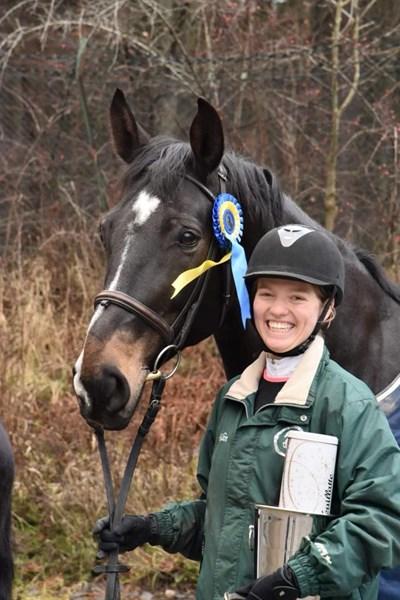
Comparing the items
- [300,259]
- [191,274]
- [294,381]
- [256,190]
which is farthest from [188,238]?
[294,381]

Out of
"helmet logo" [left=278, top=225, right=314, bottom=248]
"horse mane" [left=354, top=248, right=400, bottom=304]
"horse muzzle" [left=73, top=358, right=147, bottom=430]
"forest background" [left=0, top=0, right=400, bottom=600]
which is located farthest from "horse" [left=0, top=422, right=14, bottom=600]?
"forest background" [left=0, top=0, right=400, bottom=600]

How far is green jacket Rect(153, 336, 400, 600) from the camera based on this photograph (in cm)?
234

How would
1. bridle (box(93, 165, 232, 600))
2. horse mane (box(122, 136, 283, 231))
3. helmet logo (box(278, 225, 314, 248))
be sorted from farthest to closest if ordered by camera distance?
horse mane (box(122, 136, 283, 231)) → bridle (box(93, 165, 232, 600)) → helmet logo (box(278, 225, 314, 248))

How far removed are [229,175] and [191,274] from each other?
1.40 feet

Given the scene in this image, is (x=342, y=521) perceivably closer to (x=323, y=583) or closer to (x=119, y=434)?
(x=323, y=583)

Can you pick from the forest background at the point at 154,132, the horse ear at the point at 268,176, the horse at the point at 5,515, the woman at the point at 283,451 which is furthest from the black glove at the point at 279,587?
the forest background at the point at 154,132

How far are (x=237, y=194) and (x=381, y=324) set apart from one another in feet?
2.29

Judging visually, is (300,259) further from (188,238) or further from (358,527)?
(358,527)

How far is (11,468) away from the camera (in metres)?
3.33

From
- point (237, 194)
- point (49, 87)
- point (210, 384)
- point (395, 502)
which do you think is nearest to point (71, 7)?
point (49, 87)

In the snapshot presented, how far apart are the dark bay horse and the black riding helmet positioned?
36 cm

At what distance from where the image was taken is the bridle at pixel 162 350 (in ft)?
9.29

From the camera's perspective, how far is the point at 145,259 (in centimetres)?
297

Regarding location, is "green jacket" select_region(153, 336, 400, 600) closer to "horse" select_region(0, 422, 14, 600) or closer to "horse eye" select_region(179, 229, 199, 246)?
"horse eye" select_region(179, 229, 199, 246)
